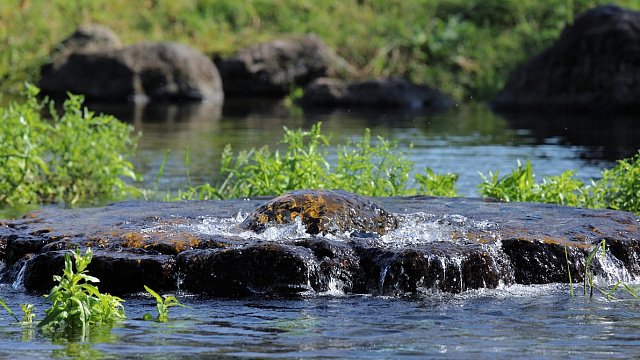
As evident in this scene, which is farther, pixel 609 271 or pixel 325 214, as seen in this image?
pixel 325 214

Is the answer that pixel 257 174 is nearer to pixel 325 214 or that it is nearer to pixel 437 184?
pixel 437 184

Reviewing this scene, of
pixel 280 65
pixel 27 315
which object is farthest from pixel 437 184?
pixel 280 65

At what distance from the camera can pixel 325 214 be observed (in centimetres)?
955

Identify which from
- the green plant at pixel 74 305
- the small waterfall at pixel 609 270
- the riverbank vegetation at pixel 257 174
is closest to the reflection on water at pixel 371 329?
the green plant at pixel 74 305

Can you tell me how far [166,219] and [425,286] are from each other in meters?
2.46

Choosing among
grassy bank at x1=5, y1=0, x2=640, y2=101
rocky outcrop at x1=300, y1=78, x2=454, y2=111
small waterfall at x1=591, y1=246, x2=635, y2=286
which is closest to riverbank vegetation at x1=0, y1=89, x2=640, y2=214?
small waterfall at x1=591, y1=246, x2=635, y2=286

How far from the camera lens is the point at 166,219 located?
400 inches

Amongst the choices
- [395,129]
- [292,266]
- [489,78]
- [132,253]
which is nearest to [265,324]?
[292,266]

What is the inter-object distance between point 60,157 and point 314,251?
20.7 ft

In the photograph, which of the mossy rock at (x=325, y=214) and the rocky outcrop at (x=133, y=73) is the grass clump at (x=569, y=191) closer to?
the mossy rock at (x=325, y=214)

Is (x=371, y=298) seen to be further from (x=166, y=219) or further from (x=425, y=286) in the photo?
(x=166, y=219)

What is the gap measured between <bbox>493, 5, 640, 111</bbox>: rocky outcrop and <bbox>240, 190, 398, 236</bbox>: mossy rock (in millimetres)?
19260

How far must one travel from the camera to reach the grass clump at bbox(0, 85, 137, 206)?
43.2ft

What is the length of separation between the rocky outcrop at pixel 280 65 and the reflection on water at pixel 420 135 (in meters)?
2.32
